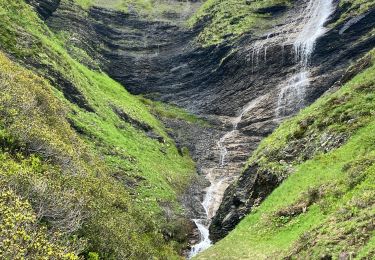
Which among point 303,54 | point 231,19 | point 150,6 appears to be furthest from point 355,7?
point 150,6

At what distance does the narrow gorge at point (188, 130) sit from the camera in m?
18.7

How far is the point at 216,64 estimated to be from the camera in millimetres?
80812

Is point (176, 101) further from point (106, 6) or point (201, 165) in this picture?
point (106, 6)

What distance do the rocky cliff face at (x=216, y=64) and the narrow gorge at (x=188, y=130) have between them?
285 millimetres

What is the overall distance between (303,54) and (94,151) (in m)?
41.5

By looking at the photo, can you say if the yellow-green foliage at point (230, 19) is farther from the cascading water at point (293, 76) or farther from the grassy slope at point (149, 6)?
the grassy slope at point (149, 6)

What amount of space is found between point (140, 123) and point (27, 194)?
43351 mm

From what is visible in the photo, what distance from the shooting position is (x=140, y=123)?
198ft

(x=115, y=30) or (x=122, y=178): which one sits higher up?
(x=115, y=30)

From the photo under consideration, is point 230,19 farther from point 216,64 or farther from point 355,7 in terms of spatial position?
point 355,7

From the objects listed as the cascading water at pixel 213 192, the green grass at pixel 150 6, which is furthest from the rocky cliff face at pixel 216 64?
the green grass at pixel 150 6

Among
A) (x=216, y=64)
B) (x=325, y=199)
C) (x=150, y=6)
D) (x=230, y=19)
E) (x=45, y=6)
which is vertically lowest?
(x=216, y=64)

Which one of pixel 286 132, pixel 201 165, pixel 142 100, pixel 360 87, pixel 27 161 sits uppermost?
pixel 27 161

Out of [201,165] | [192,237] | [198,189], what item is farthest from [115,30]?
[192,237]
